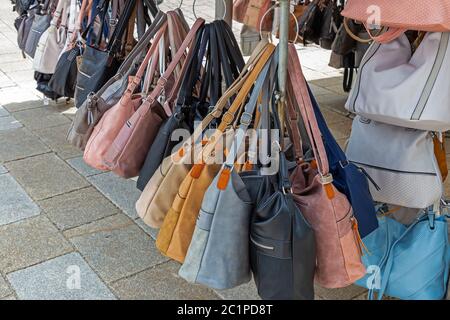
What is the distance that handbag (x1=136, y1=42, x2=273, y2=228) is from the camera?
182 centimetres

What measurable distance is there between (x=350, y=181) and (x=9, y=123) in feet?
11.7

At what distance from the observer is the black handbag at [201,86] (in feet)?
6.72

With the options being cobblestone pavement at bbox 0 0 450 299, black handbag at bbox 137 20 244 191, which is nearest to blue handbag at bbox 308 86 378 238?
black handbag at bbox 137 20 244 191

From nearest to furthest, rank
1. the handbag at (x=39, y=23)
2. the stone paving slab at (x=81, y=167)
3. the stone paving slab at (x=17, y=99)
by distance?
the stone paving slab at (x=81, y=167) → the handbag at (x=39, y=23) → the stone paving slab at (x=17, y=99)

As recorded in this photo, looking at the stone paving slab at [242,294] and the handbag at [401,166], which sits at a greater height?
the handbag at [401,166]

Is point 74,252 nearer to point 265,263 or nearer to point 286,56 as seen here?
point 265,263

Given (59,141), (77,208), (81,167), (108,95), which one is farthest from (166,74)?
(59,141)

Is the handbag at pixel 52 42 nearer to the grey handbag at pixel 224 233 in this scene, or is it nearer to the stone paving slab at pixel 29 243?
the stone paving slab at pixel 29 243

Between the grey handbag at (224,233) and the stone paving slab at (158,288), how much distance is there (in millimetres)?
746

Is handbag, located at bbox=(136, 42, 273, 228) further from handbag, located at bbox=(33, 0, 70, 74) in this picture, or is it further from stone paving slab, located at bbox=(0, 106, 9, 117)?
stone paving slab, located at bbox=(0, 106, 9, 117)

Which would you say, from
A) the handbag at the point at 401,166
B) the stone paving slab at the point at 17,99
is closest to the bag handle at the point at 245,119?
the handbag at the point at 401,166

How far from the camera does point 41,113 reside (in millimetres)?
4676

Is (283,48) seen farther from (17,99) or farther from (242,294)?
(17,99)
